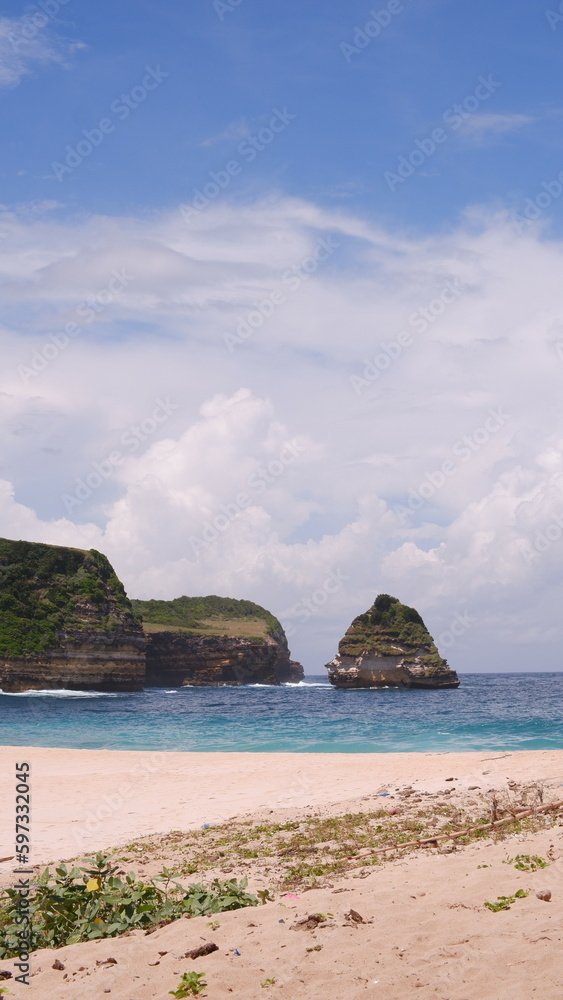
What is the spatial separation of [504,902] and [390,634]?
277 ft

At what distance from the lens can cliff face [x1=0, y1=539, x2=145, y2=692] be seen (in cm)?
7869

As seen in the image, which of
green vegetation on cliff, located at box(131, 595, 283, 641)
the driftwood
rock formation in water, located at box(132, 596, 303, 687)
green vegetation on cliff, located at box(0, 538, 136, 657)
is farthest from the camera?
green vegetation on cliff, located at box(131, 595, 283, 641)

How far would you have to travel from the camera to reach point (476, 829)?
11086 mm

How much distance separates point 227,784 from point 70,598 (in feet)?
232

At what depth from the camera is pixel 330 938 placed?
6367 millimetres

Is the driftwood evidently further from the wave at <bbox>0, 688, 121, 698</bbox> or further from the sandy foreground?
the wave at <bbox>0, 688, 121, 698</bbox>

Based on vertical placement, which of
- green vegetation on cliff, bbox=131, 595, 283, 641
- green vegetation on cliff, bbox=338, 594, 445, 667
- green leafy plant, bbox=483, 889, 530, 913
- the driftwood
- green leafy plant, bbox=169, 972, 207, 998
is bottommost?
the driftwood

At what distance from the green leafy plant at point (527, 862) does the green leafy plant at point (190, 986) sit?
14.2 feet

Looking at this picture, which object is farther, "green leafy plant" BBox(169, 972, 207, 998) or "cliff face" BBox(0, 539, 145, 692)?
"cliff face" BBox(0, 539, 145, 692)

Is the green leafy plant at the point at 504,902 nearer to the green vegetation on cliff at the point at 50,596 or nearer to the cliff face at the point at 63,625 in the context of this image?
the cliff face at the point at 63,625

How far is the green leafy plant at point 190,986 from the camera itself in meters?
5.54

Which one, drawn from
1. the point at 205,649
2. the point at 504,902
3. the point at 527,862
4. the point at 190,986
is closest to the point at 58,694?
the point at 205,649

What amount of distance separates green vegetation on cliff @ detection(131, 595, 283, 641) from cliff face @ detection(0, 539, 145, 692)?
105 ft

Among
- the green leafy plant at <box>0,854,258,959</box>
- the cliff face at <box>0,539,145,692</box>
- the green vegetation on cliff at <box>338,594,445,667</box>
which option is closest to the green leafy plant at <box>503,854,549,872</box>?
the green leafy plant at <box>0,854,258,959</box>
